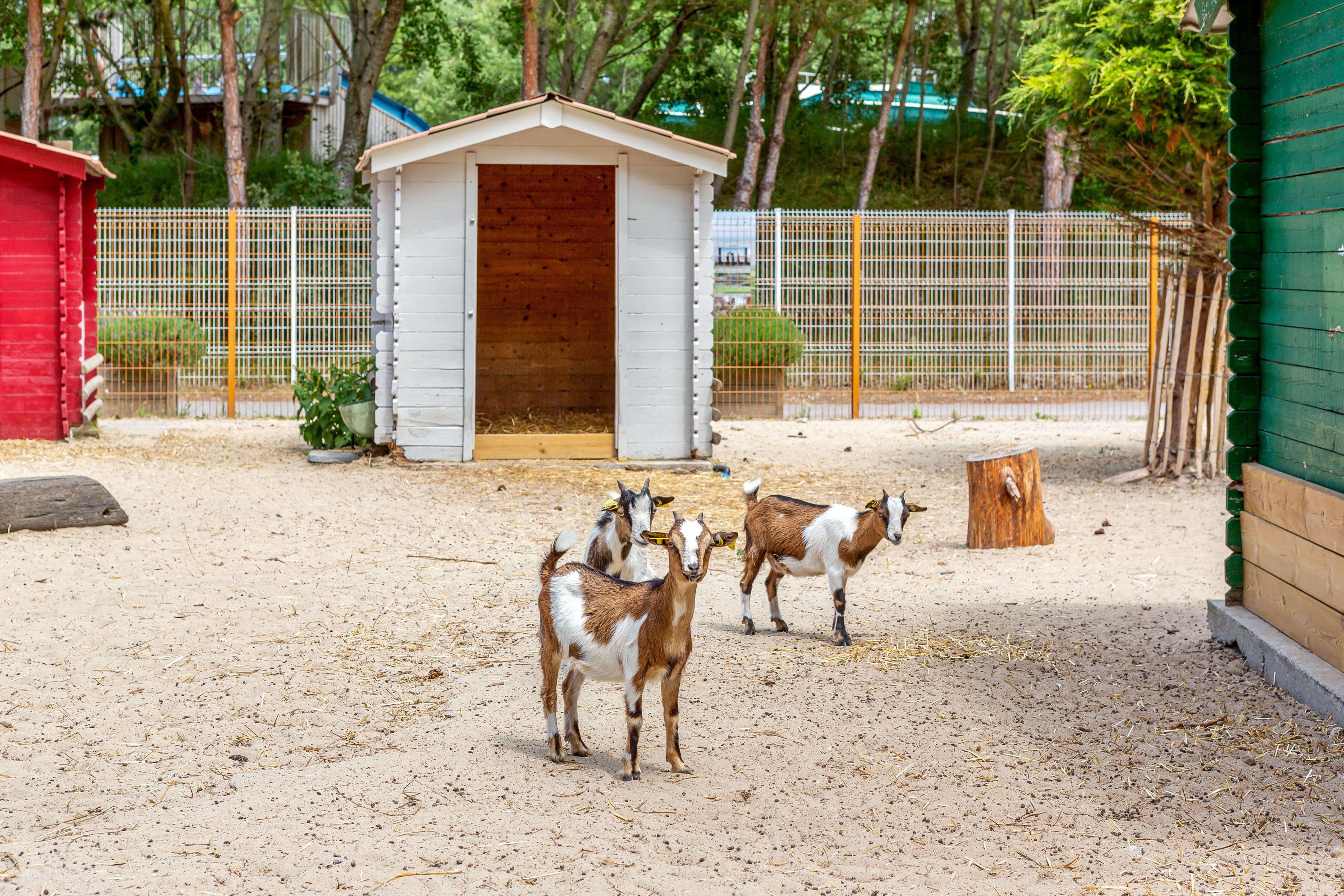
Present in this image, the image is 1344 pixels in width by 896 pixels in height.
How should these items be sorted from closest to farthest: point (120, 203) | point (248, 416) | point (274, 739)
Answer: point (274, 739), point (248, 416), point (120, 203)

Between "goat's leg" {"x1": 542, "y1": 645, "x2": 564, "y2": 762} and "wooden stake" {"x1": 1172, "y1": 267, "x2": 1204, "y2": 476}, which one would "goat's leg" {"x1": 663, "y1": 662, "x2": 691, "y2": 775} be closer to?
"goat's leg" {"x1": 542, "y1": 645, "x2": 564, "y2": 762}

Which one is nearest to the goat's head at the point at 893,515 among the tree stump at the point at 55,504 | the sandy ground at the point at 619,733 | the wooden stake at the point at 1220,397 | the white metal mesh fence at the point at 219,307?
the sandy ground at the point at 619,733

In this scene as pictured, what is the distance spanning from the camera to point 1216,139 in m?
10.5

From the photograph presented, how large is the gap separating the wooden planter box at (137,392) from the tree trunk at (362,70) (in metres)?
9.43

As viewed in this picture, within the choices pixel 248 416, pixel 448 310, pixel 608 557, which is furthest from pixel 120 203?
pixel 608 557

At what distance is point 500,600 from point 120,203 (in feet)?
70.6

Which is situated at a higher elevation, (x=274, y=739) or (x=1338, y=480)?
(x=1338, y=480)

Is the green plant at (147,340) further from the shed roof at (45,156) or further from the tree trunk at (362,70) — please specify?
the tree trunk at (362,70)

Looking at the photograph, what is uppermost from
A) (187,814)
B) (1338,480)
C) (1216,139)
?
(1216,139)

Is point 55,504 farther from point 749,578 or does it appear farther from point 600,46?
point 600,46

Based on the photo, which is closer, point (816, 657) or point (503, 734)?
point (503, 734)

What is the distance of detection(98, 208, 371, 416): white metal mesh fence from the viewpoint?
16094 mm

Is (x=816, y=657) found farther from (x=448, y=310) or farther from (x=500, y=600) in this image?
(x=448, y=310)

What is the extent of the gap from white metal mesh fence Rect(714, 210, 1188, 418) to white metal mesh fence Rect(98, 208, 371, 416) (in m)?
4.57
